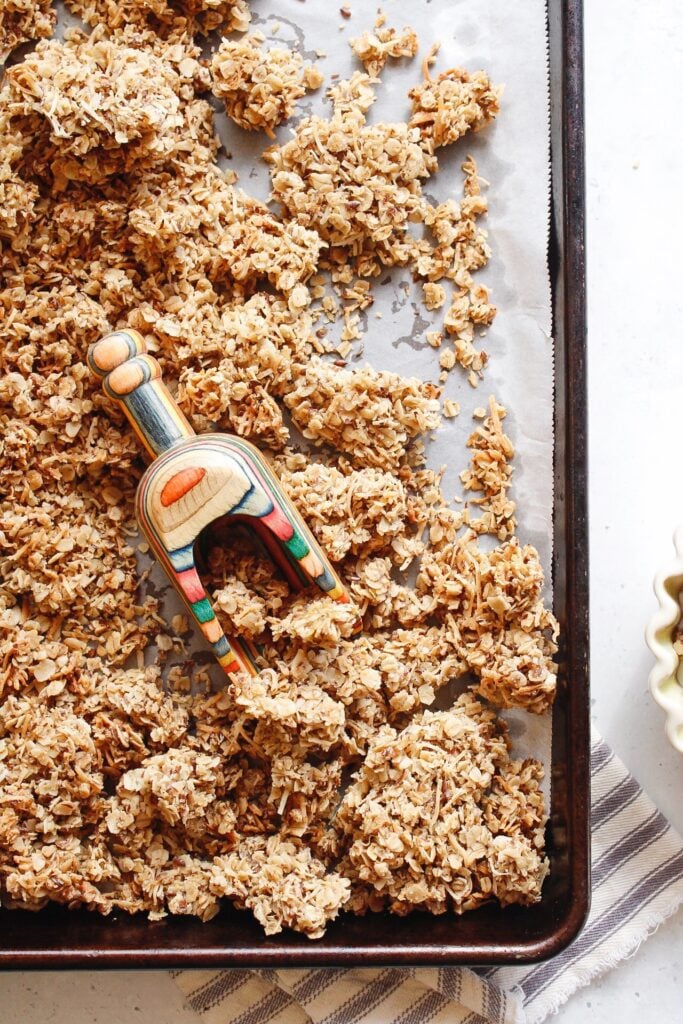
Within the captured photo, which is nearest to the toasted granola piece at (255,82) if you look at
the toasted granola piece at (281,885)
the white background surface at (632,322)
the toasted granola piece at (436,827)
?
the white background surface at (632,322)

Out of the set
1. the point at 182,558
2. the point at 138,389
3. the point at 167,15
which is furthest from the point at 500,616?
the point at 167,15

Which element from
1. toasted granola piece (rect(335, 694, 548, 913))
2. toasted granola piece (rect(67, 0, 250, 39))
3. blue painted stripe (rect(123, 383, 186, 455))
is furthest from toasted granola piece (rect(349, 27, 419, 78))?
toasted granola piece (rect(335, 694, 548, 913))

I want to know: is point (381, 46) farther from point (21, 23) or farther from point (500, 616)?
point (500, 616)

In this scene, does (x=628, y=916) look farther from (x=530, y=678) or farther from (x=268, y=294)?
(x=268, y=294)

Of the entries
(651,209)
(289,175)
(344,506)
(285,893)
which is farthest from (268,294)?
(285,893)

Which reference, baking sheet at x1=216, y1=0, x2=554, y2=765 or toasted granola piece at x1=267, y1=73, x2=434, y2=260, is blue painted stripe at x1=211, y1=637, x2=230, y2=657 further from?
toasted granola piece at x1=267, y1=73, x2=434, y2=260
